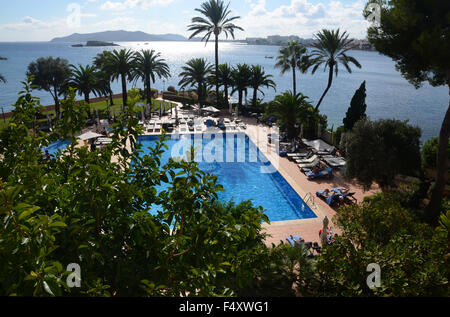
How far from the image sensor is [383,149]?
49.3 ft

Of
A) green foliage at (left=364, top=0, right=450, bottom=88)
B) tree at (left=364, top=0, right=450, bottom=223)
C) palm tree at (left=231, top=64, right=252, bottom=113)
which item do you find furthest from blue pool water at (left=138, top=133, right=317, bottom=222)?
palm tree at (left=231, top=64, right=252, bottom=113)

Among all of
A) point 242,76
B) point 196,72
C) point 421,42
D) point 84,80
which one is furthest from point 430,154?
point 84,80

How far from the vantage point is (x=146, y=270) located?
3.84 m

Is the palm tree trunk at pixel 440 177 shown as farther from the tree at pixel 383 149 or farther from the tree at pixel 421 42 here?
the tree at pixel 383 149

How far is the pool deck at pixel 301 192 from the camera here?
13.7 m

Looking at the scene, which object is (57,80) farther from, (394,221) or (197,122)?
(394,221)

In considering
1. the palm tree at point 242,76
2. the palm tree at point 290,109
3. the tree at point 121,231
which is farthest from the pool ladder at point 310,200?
the palm tree at point 242,76

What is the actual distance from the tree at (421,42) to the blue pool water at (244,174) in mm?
7087

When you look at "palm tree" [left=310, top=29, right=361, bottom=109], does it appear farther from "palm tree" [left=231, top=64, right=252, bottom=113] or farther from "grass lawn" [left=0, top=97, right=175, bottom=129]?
"grass lawn" [left=0, top=97, right=175, bottom=129]

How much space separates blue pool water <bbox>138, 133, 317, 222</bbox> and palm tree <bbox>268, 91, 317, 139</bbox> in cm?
377

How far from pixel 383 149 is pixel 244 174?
9.41 m

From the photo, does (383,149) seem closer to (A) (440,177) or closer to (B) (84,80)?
(A) (440,177)
